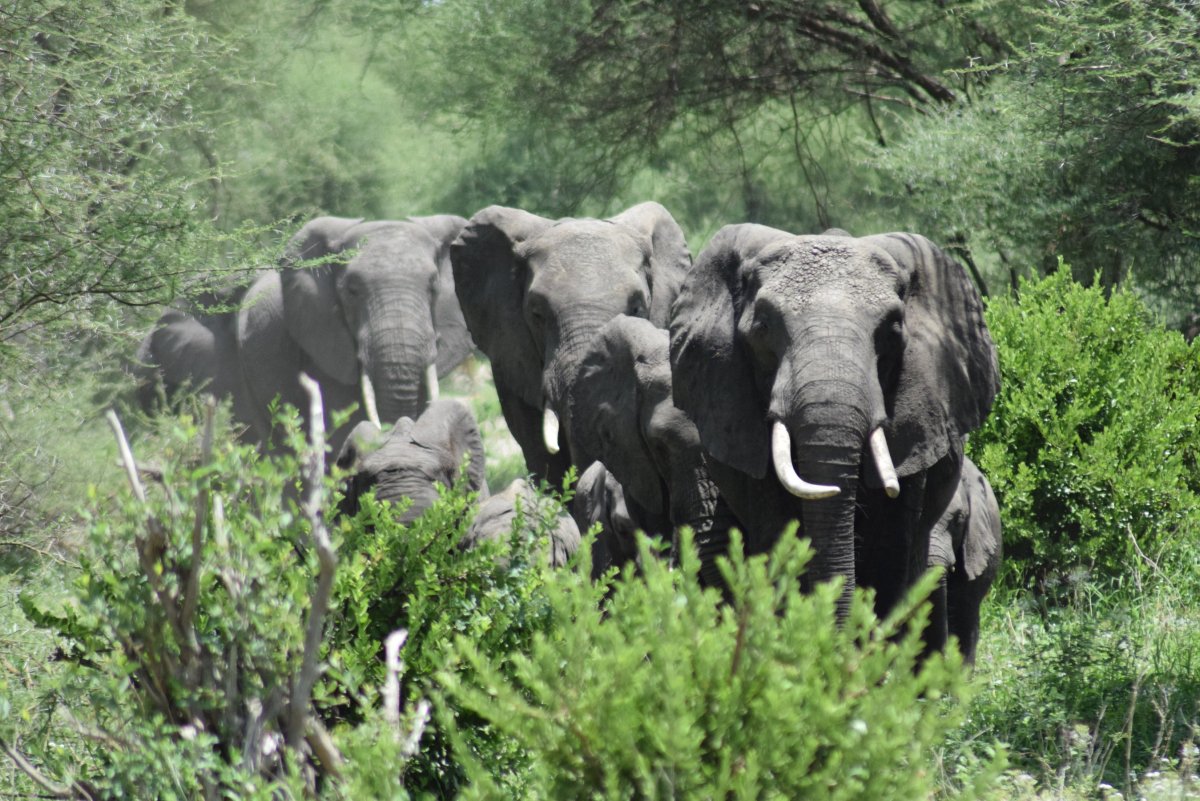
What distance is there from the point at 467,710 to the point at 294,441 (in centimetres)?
94

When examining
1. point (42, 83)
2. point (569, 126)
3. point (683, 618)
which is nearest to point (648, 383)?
point (42, 83)

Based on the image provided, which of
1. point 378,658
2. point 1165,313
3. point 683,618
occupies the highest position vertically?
point 683,618

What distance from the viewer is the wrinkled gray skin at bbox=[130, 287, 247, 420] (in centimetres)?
1555

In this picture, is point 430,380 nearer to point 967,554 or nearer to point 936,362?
point 967,554

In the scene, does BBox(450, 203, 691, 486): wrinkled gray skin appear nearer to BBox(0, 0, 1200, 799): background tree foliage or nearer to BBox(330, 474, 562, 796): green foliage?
BBox(0, 0, 1200, 799): background tree foliage

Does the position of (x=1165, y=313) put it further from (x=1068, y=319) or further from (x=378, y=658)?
(x=378, y=658)

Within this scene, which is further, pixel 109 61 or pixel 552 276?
pixel 552 276

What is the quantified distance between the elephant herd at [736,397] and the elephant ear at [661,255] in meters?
0.02

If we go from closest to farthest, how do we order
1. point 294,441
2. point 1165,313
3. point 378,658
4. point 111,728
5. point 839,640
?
point 839,640 → point 294,441 → point 111,728 → point 378,658 → point 1165,313

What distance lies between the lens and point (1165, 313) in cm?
1376

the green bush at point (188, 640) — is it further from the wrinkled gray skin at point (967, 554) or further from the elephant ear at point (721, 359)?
the wrinkled gray skin at point (967, 554)

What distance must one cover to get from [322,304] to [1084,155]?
18.8 feet

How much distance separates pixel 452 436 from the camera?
959 centimetres

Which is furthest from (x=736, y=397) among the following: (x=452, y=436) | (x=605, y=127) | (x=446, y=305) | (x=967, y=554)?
(x=605, y=127)
